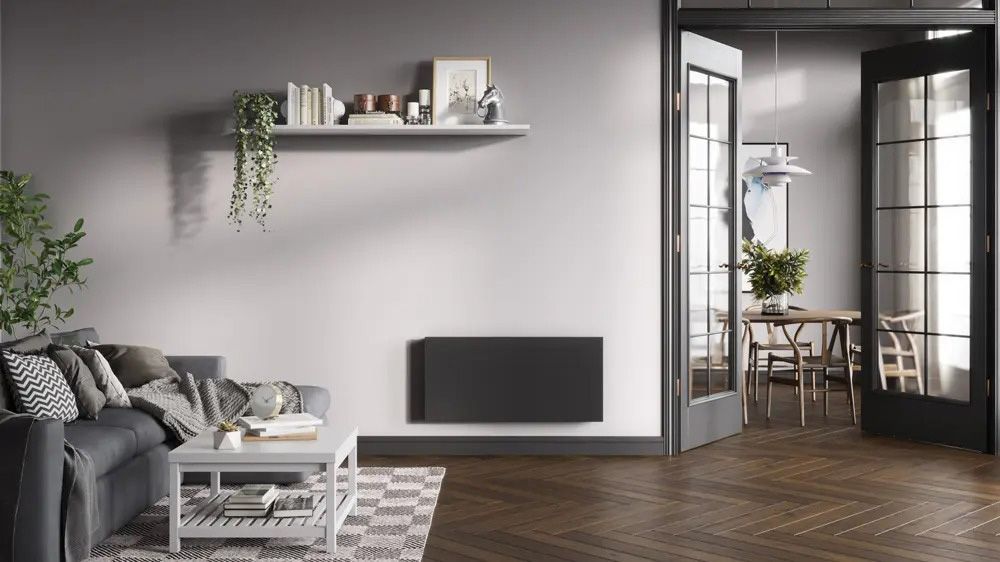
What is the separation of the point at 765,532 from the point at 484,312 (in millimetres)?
2190

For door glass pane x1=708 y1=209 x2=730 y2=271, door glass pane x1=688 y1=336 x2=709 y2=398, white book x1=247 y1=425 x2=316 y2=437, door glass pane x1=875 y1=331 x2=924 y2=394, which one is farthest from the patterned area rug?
door glass pane x1=875 y1=331 x2=924 y2=394

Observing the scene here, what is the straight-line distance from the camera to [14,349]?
13.9ft

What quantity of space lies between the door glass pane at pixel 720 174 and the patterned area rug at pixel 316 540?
260cm

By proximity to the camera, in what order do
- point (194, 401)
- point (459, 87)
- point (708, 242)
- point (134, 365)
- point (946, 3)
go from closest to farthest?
1. point (194, 401)
2. point (134, 365)
3. point (459, 87)
4. point (708, 242)
5. point (946, 3)

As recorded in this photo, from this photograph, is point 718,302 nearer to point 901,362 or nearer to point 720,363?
point 720,363

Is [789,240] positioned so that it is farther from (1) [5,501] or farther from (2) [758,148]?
(1) [5,501]

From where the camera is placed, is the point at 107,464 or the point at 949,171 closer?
the point at 107,464

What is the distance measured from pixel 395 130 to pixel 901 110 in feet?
10.3

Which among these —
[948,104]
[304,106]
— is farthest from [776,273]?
[304,106]

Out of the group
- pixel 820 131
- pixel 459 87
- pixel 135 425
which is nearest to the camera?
pixel 135 425

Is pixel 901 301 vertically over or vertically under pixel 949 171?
under

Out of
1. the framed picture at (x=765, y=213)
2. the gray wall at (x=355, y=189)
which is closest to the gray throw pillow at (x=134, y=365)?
the gray wall at (x=355, y=189)

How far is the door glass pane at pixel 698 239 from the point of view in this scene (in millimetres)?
5727

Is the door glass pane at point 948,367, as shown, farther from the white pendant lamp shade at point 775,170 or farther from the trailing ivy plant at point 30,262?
the trailing ivy plant at point 30,262
